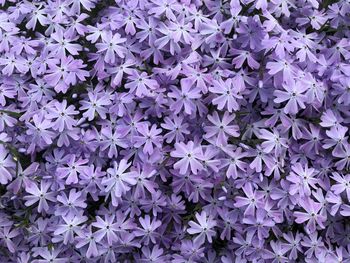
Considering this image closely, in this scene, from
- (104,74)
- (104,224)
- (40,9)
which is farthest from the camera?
(40,9)

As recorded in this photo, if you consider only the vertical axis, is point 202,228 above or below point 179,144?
below

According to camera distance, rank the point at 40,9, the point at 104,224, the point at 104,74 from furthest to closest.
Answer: the point at 40,9, the point at 104,74, the point at 104,224

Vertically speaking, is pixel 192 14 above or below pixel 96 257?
above

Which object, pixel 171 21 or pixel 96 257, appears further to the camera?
pixel 171 21

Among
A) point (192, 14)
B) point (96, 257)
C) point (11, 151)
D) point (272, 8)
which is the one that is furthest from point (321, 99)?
point (11, 151)

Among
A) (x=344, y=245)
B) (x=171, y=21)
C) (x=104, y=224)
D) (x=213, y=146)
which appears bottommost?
(x=344, y=245)

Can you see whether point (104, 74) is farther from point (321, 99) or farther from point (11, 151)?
point (321, 99)
